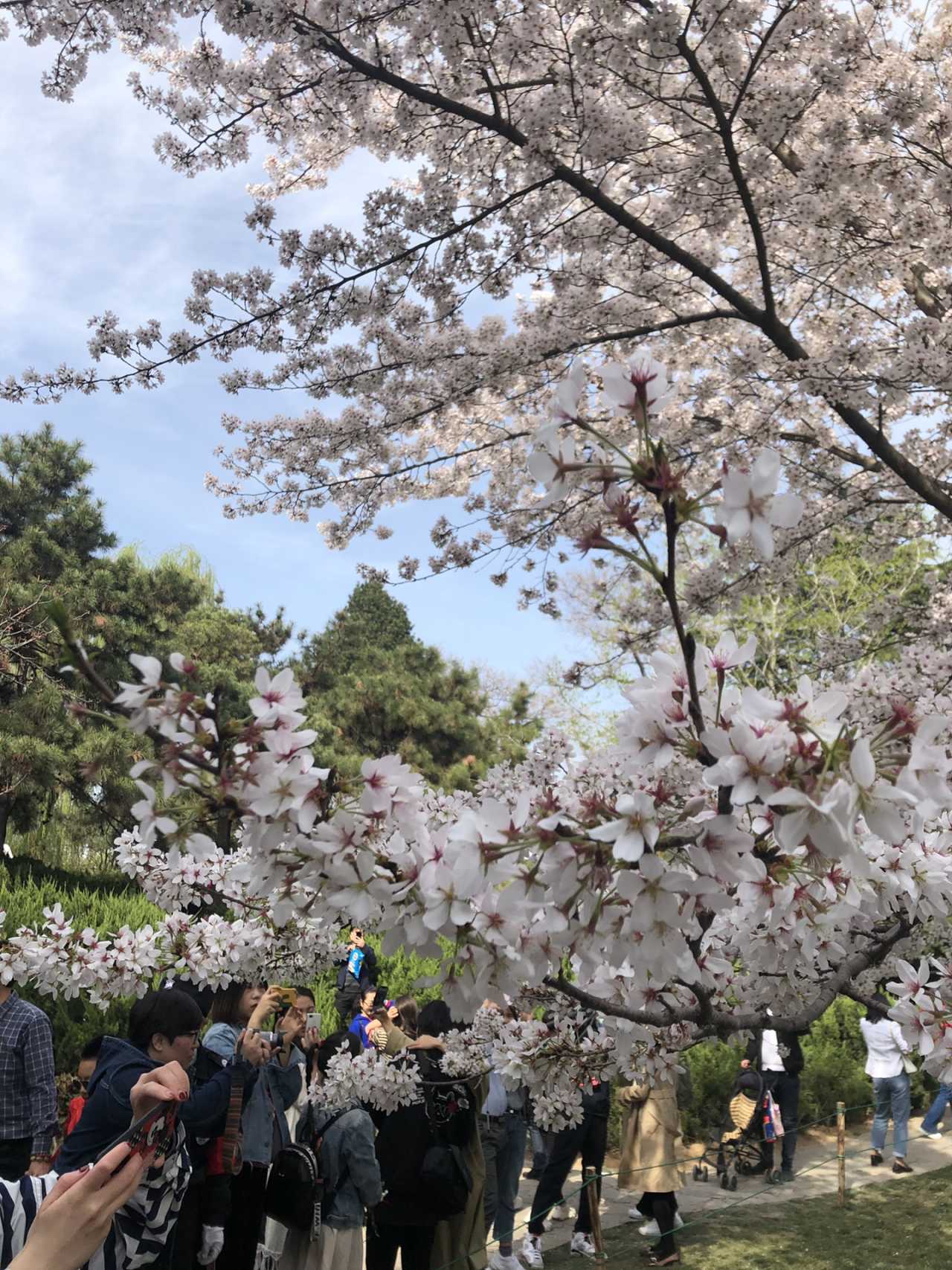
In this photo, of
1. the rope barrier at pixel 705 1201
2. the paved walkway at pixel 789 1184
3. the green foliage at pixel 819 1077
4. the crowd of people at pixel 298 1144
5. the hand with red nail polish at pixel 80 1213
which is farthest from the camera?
the green foliage at pixel 819 1077

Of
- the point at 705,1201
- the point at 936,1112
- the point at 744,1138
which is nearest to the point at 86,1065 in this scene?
the point at 705,1201

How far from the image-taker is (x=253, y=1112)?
4.48 m

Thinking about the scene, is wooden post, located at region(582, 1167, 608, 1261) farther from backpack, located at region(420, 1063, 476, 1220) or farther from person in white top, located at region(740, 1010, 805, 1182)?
person in white top, located at region(740, 1010, 805, 1182)

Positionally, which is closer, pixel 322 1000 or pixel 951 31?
pixel 951 31

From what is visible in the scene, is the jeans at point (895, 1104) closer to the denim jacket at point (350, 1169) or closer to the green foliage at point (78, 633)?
the denim jacket at point (350, 1169)

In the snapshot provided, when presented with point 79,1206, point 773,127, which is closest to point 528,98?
point 773,127

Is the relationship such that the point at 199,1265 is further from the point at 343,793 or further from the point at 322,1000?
the point at 322,1000

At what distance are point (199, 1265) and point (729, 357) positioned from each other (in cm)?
549

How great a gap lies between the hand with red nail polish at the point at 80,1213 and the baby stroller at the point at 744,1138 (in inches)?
311

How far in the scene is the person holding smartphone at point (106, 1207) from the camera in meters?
1.30

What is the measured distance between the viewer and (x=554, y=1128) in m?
4.41

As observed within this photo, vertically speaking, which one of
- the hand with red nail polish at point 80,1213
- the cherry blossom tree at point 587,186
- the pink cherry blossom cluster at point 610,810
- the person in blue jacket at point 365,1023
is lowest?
the hand with red nail polish at point 80,1213

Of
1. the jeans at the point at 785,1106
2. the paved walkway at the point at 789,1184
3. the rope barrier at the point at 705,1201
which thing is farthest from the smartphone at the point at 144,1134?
the jeans at the point at 785,1106

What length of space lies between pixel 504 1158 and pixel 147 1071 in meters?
3.90
